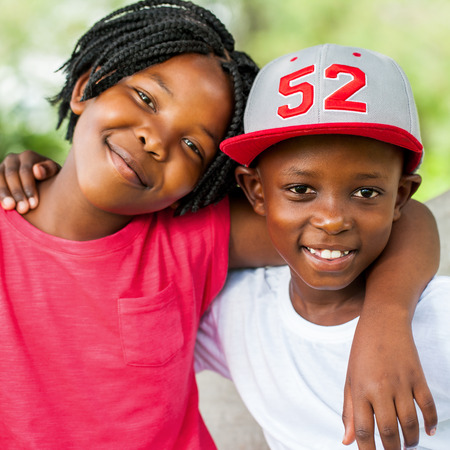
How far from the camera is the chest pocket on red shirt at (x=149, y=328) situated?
4.86ft

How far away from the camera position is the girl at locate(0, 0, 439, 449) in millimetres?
1413

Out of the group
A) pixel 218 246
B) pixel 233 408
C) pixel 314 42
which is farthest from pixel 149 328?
pixel 314 42

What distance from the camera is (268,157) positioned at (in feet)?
4.57

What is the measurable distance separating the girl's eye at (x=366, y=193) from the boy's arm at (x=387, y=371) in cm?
20

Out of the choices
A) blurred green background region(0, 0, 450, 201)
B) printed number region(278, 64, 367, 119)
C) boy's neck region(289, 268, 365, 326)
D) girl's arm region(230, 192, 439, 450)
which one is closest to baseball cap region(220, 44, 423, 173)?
printed number region(278, 64, 367, 119)

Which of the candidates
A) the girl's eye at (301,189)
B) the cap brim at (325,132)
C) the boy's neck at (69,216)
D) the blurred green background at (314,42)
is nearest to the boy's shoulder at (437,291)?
the cap brim at (325,132)

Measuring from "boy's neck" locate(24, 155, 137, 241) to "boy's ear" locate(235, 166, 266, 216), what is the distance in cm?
32

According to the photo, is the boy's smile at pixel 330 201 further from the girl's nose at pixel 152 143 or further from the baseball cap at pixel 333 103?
the girl's nose at pixel 152 143

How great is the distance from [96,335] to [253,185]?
1.70 feet

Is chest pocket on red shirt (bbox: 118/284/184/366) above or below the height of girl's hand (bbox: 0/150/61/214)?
below

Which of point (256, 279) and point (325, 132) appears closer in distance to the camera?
point (325, 132)

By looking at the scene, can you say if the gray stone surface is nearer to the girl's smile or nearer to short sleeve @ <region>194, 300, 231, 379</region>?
short sleeve @ <region>194, 300, 231, 379</region>

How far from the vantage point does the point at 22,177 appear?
1.54 metres

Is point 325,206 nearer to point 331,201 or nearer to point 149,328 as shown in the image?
point 331,201
